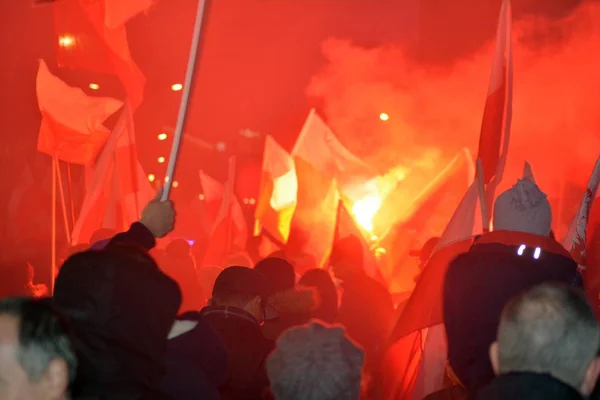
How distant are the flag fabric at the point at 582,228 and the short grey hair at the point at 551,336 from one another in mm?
2134

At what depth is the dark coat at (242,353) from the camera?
322 centimetres

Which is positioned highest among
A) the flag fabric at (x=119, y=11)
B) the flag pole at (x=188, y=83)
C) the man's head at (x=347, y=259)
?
the flag fabric at (x=119, y=11)

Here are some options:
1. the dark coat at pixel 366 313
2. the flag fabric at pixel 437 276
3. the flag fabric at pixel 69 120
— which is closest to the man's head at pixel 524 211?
the flag fabric at pixel 437 276

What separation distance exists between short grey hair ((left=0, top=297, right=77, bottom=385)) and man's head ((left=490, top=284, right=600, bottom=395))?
42.4 inches

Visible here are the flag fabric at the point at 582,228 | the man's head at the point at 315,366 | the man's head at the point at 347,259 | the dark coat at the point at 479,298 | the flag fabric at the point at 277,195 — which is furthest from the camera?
the flag fabric at the point at 277,195

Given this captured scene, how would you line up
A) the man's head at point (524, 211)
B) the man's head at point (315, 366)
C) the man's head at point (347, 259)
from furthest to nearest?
the man's head at point (347, 259) → the man's head at point (524, 211) → the man's head at point (315, 366)

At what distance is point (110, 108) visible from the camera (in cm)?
764

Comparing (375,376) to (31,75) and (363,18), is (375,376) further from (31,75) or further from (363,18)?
(363,18)

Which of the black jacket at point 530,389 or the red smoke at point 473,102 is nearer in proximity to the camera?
the black jacket at point 530,389

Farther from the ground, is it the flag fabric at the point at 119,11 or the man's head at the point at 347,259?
the flag fabric at the point at 119,11

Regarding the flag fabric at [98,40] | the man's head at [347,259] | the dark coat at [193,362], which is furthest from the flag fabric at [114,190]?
the dark coat at [193,362]

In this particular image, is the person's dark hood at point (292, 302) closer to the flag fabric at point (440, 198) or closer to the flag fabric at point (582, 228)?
the flag fabric at point (582, 228)

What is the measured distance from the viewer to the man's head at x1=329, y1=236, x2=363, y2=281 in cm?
516

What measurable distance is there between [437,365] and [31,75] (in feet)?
27.7
